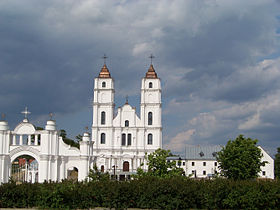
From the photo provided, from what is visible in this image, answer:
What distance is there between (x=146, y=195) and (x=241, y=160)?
22.1 m

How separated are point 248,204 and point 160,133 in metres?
52.5

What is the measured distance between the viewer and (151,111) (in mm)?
78312

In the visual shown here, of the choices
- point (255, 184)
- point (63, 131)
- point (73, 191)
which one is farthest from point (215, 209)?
point (63, 131)

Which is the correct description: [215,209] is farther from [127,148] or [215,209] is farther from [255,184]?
[127,148]

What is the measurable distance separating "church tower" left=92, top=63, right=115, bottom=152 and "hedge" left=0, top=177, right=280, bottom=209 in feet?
169

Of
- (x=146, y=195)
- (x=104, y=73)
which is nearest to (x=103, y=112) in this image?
(x=104, y=73)

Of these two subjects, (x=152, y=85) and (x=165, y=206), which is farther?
(x=152, y=85)

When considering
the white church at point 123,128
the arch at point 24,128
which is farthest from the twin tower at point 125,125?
the arch at point 24,128

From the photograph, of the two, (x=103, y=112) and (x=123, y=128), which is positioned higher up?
(x=103, y=112)

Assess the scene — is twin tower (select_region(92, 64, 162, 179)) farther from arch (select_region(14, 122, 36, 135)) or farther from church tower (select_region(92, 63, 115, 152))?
arch (select_region(14, 122, 36, 135))

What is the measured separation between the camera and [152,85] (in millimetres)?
79125

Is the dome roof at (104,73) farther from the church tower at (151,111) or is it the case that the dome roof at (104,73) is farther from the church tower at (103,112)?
the church tower at (151,111)

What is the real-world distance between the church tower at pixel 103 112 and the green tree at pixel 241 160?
34.4 metres

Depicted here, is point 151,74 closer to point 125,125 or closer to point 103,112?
point 125,125
